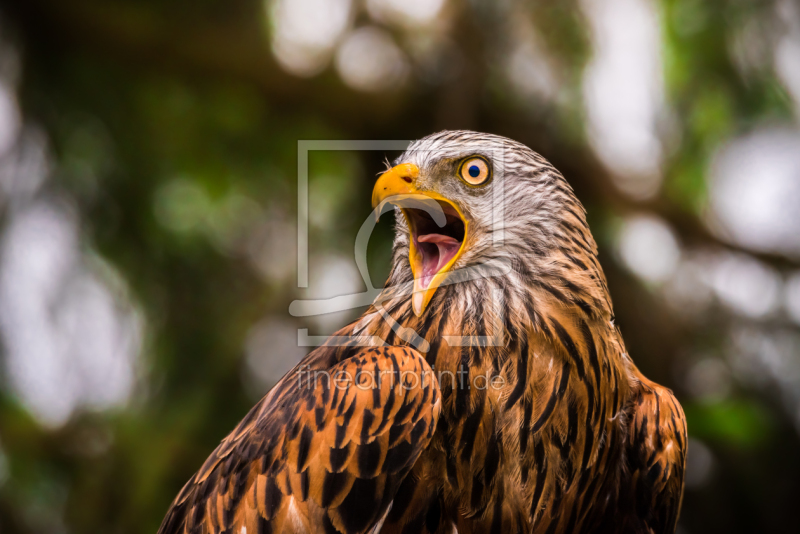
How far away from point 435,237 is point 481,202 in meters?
0.29

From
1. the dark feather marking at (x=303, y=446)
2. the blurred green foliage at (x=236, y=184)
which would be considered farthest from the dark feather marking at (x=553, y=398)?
the blurred green foliage at (x=236, y=184)

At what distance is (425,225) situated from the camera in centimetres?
291

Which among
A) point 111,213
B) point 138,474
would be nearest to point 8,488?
point 138,474

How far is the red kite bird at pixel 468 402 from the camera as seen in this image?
7.38 ft

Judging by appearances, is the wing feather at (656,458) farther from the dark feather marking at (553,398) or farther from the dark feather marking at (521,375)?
the dark feather marking at (521,375)

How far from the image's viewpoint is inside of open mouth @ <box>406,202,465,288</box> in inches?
110

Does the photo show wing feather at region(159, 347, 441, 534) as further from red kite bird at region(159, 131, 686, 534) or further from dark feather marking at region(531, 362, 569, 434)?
dark feather marking at region(531, 362, 569, 434)

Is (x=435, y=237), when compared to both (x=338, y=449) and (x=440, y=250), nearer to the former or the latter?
(x=440, y=250)

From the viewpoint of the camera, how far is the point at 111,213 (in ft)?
14.5

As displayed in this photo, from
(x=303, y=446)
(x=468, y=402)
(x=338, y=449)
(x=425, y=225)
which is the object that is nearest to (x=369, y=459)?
(x=338, y=449)

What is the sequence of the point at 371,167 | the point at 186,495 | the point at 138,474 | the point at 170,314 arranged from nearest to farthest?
the point at 186,495, the point at 138,474, the point at 170,314, the point at 371,167

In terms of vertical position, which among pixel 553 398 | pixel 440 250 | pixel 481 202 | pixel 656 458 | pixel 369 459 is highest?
pixel 481 202

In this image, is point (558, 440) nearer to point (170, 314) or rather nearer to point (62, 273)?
point (170, 314)

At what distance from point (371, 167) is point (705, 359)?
3100 mm
